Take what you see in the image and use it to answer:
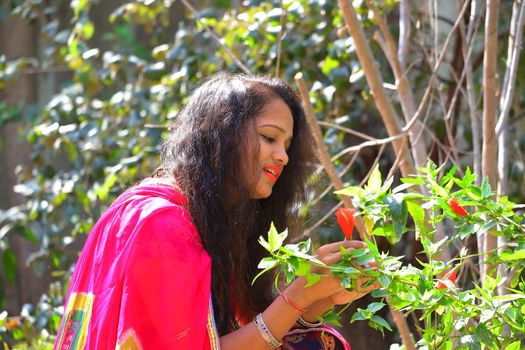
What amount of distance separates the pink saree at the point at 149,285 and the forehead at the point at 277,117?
0.28 meters

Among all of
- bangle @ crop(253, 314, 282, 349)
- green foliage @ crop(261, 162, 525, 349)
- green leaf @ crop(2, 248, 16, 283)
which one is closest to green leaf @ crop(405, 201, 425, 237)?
green foliage @ crop(261, 162, 525, 349)

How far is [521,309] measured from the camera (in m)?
1.56

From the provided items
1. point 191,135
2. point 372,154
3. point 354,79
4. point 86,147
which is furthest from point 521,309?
point 86,147

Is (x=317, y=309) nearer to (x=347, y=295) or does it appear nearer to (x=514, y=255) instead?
(x=347, y=295)

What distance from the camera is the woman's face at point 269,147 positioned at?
6.49ft

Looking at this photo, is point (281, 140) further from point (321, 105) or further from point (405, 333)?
point (321, 105)

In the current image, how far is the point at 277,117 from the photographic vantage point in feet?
6.66

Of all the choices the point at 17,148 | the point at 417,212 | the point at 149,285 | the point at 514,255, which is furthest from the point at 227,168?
the point at 17,148

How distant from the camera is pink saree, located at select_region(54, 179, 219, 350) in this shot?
69.5 inches

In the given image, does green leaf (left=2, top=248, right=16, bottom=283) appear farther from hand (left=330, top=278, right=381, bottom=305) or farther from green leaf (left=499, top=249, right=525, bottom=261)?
green leaf (left=499, top=249, right=525, bottom=261)

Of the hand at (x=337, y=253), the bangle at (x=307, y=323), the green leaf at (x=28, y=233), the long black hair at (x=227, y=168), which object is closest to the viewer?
the hand at (x=337, y=253)

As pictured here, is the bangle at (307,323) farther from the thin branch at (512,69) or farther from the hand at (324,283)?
the thin branch at (512,69)

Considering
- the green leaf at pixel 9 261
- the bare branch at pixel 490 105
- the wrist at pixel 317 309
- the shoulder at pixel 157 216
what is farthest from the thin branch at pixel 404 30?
the green leaf at pixel 9 261

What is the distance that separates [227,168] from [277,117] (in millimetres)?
174
